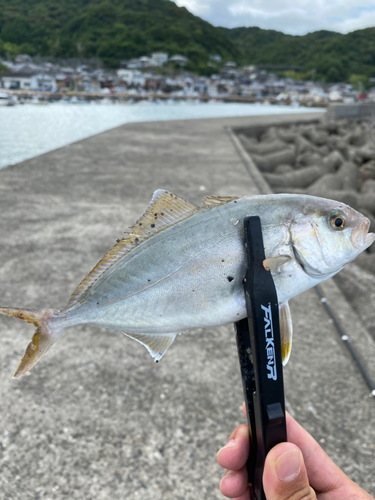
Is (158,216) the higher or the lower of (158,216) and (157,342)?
the higher

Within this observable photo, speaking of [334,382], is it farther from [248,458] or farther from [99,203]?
[99,203]

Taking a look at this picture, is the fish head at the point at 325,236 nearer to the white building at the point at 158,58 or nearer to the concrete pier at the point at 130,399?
the concrete pier at the point at 130,399

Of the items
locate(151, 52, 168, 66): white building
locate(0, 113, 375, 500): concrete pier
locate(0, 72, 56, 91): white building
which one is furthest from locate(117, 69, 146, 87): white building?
locate(0, 113, 375, 500): concrete pier

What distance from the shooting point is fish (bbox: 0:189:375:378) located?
93cm

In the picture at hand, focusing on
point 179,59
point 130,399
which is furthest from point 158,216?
point 179,59

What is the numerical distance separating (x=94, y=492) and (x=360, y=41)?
95.6 metres

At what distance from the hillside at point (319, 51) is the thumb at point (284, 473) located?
87461mm

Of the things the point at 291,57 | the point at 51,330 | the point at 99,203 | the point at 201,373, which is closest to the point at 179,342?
the point at 201,373

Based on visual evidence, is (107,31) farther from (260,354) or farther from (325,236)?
(260,354)

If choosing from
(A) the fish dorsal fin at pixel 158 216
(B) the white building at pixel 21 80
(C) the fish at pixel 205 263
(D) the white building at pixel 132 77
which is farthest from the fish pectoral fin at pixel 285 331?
(D) the white building at pixel 132 77

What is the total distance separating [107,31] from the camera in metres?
26.3

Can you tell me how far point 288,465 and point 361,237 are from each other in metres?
0.67

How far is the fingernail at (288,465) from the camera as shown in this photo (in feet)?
3.29

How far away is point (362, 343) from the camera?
9.38 ft
